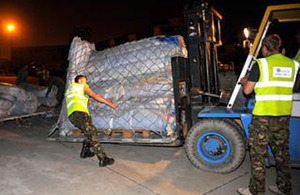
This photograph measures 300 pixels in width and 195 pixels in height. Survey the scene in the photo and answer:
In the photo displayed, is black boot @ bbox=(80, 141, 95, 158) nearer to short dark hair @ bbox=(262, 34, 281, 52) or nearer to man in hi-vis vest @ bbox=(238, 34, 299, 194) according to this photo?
man in hi-vis vest @ bbox=(238, 34, 299, 194)

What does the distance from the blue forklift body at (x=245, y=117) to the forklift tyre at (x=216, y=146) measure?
111mm

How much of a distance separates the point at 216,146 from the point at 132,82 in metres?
2.15

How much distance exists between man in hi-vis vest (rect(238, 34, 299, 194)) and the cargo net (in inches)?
69.5

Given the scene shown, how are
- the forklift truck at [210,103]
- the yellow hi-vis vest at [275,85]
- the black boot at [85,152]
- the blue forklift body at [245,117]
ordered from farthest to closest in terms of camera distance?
the black boot at [85,152], the forklift truck at [210,103], the blue forklift body at [245,117], the yellow hi-vis vest at [275,85]

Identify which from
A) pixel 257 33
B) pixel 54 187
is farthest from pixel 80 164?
pixel 257 33

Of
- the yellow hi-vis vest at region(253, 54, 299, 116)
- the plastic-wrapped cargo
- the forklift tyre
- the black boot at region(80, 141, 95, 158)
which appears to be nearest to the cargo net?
the black boot at region(80, 141, 95, 158)

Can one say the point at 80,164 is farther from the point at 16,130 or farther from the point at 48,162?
the point at 16,130

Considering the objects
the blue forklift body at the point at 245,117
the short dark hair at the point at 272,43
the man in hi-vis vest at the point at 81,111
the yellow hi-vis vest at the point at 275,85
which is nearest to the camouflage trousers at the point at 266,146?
the yellow hi-vis vest at the point at 275,85

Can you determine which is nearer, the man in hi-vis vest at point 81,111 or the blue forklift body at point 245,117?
the blue forklift body at point 245,117

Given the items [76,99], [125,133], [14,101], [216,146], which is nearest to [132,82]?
[125,133]

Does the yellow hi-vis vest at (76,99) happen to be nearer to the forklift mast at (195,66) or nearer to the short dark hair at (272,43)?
the forklift mast at (195,66)

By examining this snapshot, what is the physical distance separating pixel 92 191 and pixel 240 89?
2.59m

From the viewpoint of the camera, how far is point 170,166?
463cm

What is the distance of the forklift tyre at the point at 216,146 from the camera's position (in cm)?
407
